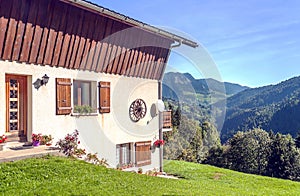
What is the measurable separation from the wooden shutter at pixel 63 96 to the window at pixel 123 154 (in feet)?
10.4

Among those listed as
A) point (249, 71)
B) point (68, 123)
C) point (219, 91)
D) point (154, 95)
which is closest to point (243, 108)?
point (249, 71)

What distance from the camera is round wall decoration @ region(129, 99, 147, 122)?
12.2 meters

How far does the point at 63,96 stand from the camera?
9.20 meters

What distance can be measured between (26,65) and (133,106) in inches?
198

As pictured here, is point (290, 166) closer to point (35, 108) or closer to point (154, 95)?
point (154, 95)

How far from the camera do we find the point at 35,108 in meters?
8.48

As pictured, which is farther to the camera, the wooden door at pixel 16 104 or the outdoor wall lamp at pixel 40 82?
the outdoor wall lamp at pixel 40 82

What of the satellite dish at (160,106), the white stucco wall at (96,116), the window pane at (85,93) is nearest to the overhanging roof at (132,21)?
the white stucco wall at (96,116)

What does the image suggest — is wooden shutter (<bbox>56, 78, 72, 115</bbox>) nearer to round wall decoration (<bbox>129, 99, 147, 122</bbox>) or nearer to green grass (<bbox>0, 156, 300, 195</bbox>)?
green grass (<bbox>0, 156, 300, 195</bbox>)

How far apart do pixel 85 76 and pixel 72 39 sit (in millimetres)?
1406

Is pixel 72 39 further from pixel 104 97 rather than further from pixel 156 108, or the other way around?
pixel 156 108

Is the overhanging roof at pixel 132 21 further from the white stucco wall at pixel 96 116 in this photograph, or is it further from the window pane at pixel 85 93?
the window pane at pixel 85 93

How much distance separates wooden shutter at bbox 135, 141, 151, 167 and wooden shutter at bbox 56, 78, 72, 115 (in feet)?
13.0

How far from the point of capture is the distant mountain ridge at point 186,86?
50.1 feet
